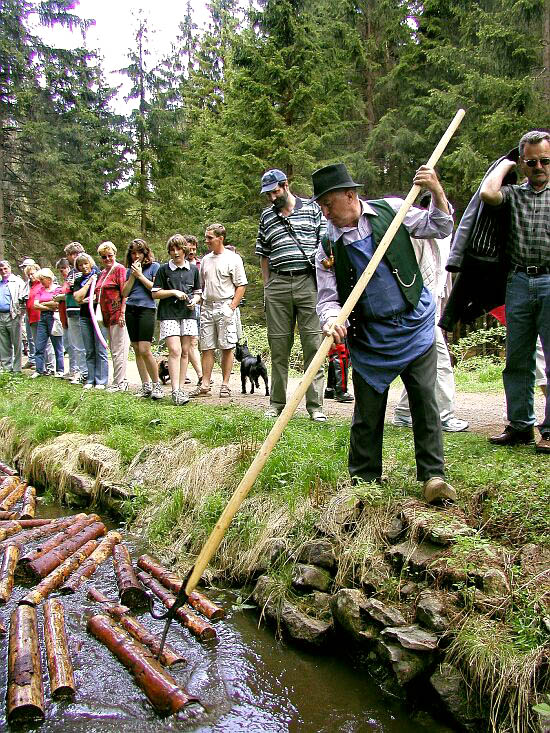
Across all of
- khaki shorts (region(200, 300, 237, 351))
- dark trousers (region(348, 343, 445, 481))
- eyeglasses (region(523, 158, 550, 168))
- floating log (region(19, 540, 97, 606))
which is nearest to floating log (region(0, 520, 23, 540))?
floating log (region(19, 540, 97, 606))

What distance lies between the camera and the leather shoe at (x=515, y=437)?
209 inches

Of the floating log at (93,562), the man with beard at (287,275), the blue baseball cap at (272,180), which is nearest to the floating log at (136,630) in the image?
the floating log at (93,562)

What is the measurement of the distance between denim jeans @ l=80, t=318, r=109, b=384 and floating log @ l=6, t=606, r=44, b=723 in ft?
22.7

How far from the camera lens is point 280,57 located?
18.0 m

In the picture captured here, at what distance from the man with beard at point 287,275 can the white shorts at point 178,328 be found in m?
2.11

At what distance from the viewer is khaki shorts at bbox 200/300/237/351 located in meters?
8.95

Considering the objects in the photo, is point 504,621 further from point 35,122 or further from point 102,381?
point 35,122

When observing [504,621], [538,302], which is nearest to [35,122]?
[538,302]

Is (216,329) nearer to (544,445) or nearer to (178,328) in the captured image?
(178,328)

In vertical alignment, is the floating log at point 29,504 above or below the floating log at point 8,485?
below

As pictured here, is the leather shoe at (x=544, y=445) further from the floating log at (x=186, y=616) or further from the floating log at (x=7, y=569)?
the floating log at (x=7, y=569)

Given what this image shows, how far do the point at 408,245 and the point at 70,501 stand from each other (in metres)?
4.69

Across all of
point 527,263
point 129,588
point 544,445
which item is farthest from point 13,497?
point 527,263

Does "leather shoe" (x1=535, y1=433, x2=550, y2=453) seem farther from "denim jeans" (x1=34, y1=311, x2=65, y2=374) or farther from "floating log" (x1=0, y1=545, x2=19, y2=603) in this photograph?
"denim jeans" (x1=34, y1=311, x2=65, y2=374)
